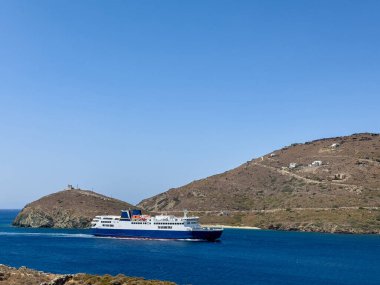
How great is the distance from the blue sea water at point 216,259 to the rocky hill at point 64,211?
4755 cm

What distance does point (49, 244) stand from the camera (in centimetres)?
Answer: 11331

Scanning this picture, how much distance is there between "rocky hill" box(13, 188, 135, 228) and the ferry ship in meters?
31.5

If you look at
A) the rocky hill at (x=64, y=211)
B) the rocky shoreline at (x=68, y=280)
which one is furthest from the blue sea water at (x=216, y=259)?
the rocky hill at (x=64, y=211)

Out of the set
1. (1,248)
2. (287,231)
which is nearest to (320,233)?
(287,231)

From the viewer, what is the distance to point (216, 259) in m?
88.2

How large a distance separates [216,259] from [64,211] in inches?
3990

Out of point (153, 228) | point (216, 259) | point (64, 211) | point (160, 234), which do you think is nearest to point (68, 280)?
point (216, 259)

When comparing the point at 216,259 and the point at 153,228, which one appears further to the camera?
the point at 153,228

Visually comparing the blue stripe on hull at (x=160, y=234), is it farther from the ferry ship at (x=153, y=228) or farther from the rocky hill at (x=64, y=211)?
the rocky hill at (x=64, y=211)

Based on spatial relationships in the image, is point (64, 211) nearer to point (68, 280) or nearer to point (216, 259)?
point (216, 259)

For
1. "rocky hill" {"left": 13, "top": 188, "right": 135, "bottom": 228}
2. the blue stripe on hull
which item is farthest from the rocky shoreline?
"rocky hill" {"left": 13, "top": 188, "right": 135, "bottom": 228}

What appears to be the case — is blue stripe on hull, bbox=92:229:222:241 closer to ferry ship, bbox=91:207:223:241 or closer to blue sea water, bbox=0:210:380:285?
ferry ship, bbox=91:207:223:241

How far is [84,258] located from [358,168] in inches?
5532

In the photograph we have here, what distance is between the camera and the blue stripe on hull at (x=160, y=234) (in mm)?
128500
